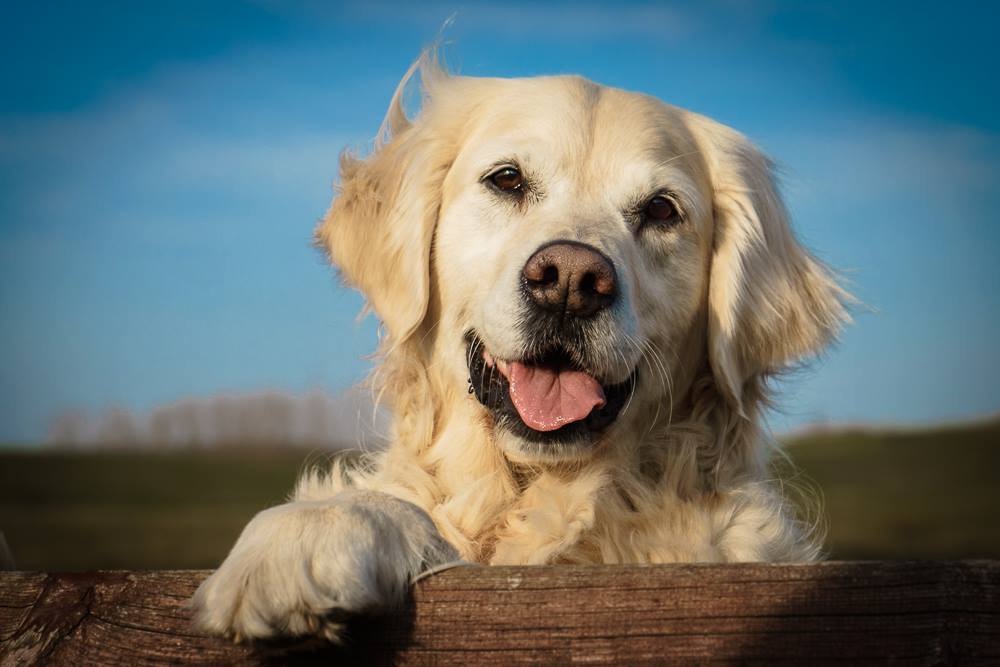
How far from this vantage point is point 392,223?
3398mm

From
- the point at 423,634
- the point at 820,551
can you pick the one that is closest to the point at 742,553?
the point at 820,551

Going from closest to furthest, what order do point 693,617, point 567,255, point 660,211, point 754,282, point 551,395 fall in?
point 693,617, point 567,255, point 551,395, point 660,211, point 754,282

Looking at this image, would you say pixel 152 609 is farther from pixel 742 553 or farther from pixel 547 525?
pixel 742 553

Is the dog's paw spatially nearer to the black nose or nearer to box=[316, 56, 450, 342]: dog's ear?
the black nose

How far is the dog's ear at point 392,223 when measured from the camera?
330 centimetres

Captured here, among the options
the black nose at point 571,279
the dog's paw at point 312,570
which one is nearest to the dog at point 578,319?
the black nose at point 571,279

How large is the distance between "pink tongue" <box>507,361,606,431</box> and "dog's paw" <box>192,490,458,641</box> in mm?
856

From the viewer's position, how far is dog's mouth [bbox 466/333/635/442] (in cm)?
293

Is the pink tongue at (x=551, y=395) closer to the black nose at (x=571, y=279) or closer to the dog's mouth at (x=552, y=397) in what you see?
the dog's mouth at (x=552, y=397)

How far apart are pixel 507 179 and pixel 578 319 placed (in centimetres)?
59

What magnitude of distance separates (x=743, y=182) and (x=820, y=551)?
4.02ft

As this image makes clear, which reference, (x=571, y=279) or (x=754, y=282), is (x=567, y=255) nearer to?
(x=571, y=279)

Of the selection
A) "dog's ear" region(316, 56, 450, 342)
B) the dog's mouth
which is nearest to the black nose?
the dog's mouth

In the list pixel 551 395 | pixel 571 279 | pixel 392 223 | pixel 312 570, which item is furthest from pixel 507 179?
pixel 312 570
